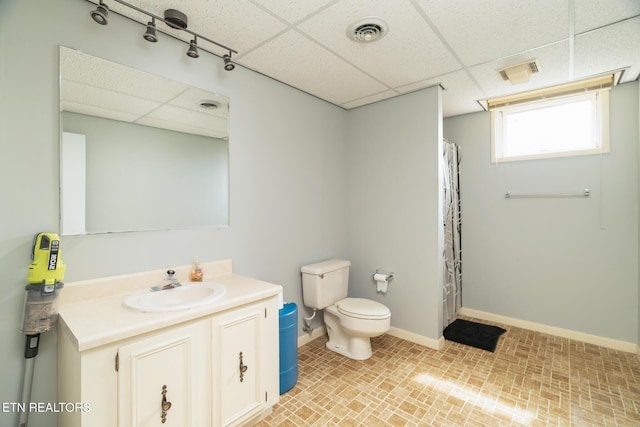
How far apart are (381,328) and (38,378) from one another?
2.09 metres

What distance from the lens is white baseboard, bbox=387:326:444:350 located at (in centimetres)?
260

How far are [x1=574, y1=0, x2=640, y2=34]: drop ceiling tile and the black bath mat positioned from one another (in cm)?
251

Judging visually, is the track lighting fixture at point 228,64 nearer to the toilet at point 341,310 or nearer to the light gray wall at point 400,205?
the light gray wall at point 400,205

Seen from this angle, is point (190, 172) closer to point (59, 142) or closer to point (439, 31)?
point (59, 142)

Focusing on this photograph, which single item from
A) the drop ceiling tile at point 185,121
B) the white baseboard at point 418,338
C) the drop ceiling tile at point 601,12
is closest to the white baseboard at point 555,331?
the white baseboard at point 418,338

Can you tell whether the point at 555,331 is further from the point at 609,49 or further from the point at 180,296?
the point at 180,296

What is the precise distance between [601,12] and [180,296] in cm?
290

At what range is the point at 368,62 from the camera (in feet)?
7.09

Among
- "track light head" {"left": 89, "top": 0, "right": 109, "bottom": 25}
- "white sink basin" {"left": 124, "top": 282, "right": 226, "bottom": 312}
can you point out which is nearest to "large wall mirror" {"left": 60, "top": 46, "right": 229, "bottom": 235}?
"track light head" {"left": 89, "top": 0, "right": 109, "bottom": 25}

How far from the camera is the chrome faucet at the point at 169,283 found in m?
1.64

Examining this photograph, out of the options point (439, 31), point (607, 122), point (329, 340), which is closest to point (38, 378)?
point (329, 340)

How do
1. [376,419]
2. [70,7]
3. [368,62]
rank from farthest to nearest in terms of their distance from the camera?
1. [368,62]
2. [376,419]
3. [70,7]

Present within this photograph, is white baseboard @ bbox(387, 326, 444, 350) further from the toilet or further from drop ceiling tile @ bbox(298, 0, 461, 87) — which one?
drop ceiling tile @ bbox(298, 0, 461, 87)

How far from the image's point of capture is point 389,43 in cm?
192
